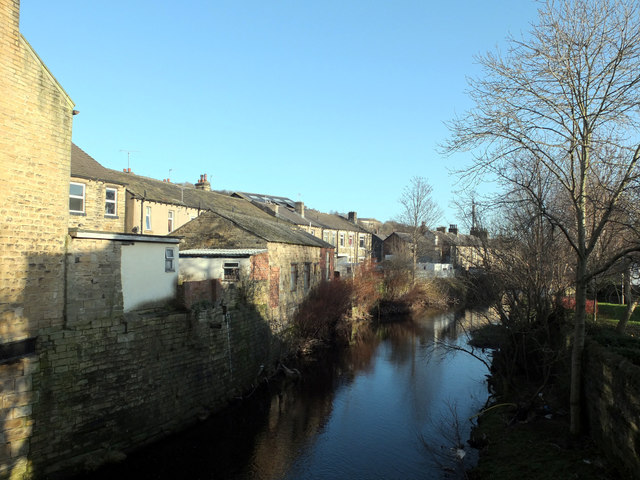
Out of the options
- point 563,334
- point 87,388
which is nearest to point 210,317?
point 87,388

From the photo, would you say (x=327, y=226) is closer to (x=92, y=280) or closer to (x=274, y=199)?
(x=274, y=199)

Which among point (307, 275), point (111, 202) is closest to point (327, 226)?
point (307, 275)

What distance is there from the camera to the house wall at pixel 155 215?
25.4 m

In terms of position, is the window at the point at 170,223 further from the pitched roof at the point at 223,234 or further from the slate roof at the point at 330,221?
the slate roof at the point at 330,221

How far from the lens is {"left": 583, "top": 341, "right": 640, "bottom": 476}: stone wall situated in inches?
265

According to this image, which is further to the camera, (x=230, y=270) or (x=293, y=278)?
(x=293, y=278)

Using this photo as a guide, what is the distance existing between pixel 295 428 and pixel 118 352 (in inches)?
239

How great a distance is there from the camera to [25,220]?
31.6ft

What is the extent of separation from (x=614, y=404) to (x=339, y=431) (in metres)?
8.31

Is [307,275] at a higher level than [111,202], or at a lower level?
lower

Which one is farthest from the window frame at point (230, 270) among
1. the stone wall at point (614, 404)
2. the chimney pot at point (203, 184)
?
the chimney pot at point (203, 184)

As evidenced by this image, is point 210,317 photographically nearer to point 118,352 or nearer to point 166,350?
point 166,350

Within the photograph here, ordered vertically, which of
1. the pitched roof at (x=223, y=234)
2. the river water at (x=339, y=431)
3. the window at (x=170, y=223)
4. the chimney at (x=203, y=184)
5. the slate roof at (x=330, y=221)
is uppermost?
the chimney at (x=203, y=184)

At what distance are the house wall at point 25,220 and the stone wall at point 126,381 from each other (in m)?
0.35
